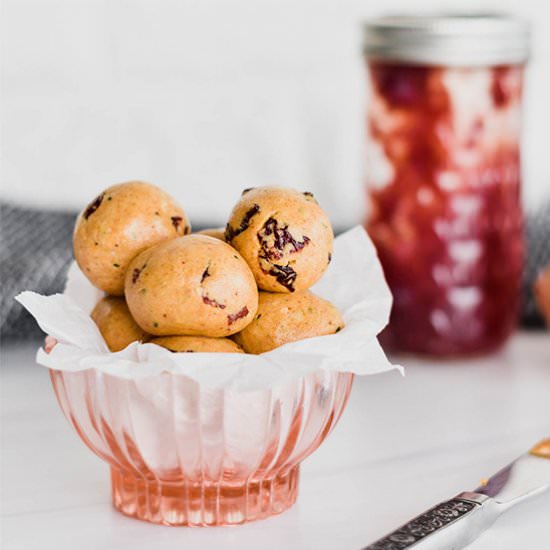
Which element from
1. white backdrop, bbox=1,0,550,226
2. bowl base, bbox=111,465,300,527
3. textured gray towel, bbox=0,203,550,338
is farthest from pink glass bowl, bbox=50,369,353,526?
white backdrop, bbox=1,0,550,226

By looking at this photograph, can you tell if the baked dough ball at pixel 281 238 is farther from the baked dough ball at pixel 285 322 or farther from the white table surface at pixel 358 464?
the white table surface at pixel 358 464

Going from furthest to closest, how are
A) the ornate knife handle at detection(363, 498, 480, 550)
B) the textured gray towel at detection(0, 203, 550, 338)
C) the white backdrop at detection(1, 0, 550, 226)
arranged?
1. the white backdrop at detection(1, 0, 550, 226)
2. the textured gray towel at detection(0, 203, 550, 338)
3. the ornate knife handle at detection(363, 498, 480, 550)

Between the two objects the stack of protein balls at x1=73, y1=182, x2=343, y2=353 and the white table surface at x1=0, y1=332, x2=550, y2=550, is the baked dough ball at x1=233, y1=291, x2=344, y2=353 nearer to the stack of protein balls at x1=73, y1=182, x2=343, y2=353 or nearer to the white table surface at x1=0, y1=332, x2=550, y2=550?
the stack of protein balls at x1=73, y1=182, x2=343, y2=353

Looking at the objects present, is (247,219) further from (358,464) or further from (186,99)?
(186,99)

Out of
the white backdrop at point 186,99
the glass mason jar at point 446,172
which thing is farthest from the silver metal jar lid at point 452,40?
the white backdrop at point 186,99

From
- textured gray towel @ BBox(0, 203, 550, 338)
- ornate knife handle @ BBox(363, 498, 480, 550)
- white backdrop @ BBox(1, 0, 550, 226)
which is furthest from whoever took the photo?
white backdrop @ BBox(1, 0, 550, 226)

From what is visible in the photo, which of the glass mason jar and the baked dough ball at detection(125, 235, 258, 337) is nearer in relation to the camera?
the baked dough ball at detection(125, 235, 258, 337)

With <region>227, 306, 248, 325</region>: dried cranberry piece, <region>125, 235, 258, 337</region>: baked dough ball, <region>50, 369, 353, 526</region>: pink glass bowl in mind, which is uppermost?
<region>125, 235, 258, 337</region>: baked dough ball

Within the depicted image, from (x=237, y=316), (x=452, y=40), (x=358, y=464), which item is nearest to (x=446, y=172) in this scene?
(x=452, y=40)

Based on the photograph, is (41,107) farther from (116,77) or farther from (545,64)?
(545,64)
